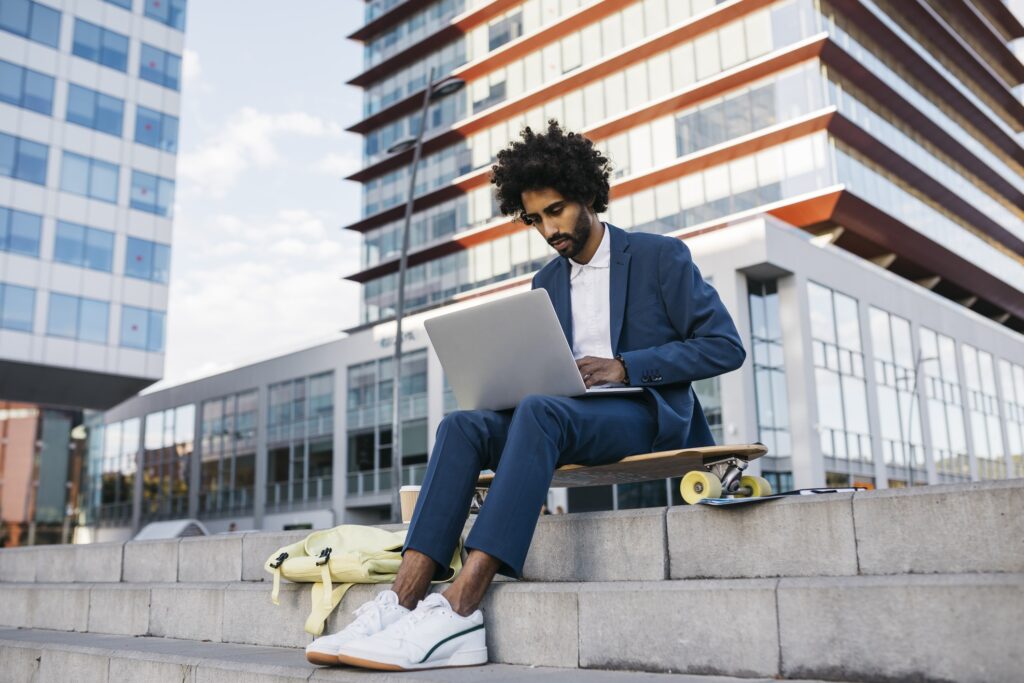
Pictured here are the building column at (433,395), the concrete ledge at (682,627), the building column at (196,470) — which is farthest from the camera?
the building column at (196,470)

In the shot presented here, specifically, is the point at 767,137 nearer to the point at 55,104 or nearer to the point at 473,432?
the point at 55,104

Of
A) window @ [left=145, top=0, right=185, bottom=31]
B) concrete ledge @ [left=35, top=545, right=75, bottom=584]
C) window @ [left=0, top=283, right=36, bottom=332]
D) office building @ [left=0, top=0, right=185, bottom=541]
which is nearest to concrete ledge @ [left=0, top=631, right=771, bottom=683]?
concrete ledge @ [left=35, top=545, right=75, bottom=584]

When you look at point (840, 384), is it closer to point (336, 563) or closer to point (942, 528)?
point (336, 563)

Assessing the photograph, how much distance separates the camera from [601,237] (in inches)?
164

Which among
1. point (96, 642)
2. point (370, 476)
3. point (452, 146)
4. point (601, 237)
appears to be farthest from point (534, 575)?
point (452, 146)

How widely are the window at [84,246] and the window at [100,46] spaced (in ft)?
20.5

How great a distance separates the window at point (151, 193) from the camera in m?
32.9

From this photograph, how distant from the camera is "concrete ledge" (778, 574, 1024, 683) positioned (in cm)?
236

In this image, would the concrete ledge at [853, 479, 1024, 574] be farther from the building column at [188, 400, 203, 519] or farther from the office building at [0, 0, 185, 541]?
the building column at [188, 400, 203, 519]

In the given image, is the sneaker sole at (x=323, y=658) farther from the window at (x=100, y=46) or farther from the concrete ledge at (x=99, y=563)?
the window at (x=100, y=46)

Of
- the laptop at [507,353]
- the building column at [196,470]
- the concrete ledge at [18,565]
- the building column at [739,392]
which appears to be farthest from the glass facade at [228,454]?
the laptop at [507,353]

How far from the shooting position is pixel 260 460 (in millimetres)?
38750

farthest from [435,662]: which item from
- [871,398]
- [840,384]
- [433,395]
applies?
[433,395]

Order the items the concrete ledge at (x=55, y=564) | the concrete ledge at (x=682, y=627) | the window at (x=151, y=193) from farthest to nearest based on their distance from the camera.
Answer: the window at (x=151, y=193) < the concrete ledge at (x=55, y=564) < the concrete ledge at (x=682, y=627)
